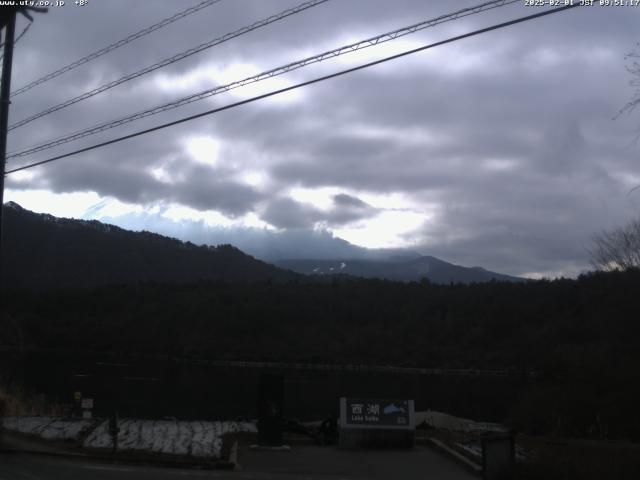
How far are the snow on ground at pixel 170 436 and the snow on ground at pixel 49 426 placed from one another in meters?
0.49

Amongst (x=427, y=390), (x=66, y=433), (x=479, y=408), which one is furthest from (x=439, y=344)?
(x=66, y=433)

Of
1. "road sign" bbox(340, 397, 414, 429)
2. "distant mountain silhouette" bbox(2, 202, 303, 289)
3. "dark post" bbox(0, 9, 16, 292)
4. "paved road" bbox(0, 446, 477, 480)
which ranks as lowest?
"paved road" bbox(0, 446, 477, 480)

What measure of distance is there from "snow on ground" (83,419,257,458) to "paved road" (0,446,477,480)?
111 cm

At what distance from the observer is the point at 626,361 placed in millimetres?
34469

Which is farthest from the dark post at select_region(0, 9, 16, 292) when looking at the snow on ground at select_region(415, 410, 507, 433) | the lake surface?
the lake surface

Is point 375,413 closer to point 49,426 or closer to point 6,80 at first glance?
point 49,426

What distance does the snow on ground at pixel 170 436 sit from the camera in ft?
60.2

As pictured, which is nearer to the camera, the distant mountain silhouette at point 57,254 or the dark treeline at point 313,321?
the dark treeline at point 313,321

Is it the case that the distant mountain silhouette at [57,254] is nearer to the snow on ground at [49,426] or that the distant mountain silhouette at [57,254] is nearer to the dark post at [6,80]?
the snow on ground at [49,426]

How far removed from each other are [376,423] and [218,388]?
65.0 metres

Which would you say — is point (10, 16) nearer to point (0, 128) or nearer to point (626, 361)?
point (0, 128)

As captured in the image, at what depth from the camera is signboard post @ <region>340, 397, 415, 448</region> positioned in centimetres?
1972

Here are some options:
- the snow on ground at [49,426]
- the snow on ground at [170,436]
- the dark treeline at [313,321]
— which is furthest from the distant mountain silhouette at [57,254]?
the snow on ground at [170,436]

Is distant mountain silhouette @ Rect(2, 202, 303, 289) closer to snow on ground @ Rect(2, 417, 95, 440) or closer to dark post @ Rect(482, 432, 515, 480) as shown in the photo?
snow on ground @ Rect(2, 417, 95, 440)
